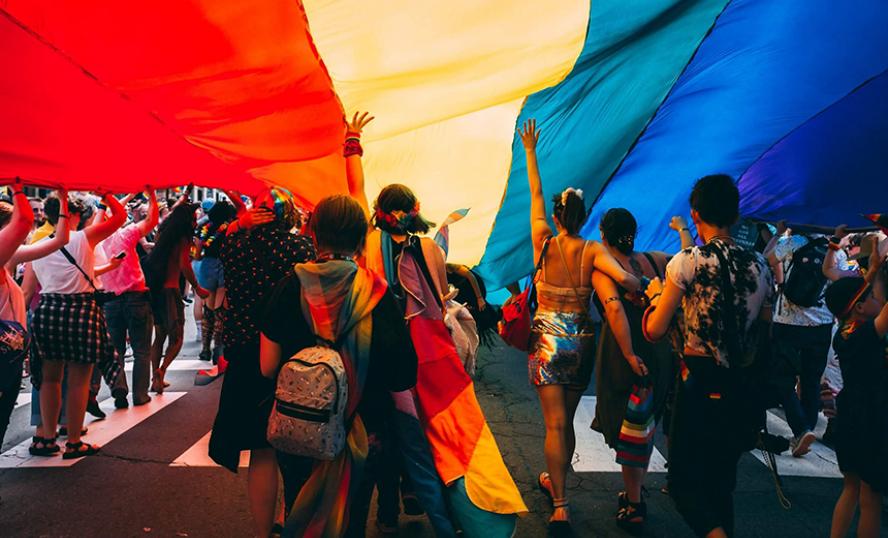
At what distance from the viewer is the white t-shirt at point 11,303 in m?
3.84

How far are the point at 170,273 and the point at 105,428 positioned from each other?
5.46 ft

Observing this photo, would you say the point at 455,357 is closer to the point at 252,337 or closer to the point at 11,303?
the point at 252,337

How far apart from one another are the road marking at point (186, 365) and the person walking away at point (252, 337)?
5594 millimetres

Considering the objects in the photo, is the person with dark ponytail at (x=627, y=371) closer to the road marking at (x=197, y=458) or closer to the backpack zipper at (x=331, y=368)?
the backpack zipper at (x=331, y=368)

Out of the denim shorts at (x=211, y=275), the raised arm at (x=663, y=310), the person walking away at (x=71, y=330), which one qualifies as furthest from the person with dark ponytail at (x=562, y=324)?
the denim shorts at (x=211, y=275)

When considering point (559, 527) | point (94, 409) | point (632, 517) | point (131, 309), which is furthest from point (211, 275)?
point (632, 517)

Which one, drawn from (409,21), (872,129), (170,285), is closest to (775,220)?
(872,129)

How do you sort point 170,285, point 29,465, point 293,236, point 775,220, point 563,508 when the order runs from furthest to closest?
point 170,285, point 775,220, point 29,465, point 563,508, point 293,236

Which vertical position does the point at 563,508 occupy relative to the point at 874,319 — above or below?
below

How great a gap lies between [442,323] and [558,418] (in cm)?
97

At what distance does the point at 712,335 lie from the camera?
2783mm

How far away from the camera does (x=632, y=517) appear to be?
3760 mm

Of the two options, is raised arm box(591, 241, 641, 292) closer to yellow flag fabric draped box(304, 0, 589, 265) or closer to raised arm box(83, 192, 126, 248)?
yellow flag fabric draped box(304, 0, 589, 265)

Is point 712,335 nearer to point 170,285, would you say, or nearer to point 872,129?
point 872,129
